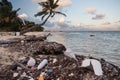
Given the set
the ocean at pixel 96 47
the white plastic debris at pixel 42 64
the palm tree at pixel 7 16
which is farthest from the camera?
the palm tree at pixel 7 16

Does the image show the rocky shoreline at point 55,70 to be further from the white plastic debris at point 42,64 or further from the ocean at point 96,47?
the ocean at point 96,47

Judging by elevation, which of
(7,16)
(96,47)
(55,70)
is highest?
(7,16)

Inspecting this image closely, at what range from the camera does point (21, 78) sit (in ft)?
22.5

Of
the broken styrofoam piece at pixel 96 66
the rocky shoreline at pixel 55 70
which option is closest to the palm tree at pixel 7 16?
the rocky shoreline at pixel 55 70

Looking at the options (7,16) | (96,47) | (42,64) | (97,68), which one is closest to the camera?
(97,68)

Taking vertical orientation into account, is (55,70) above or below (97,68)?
below

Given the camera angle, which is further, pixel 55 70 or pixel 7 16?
pixel 7 16

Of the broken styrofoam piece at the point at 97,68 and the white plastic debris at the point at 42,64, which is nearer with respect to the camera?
the broken styrofoam piece at the point at 97,68

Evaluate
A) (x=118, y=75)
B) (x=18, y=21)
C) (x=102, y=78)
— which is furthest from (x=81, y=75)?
(x=18, y=21)

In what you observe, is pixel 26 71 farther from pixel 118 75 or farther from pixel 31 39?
pixel 31 39

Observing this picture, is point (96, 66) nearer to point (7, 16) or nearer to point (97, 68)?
point (97, 68)

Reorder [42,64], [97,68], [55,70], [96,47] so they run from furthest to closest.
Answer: [96,47], [42,64], [55,70], [97,68]

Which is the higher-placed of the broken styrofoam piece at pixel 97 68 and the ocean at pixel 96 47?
the broken styrofoam piece at pixel 97 68

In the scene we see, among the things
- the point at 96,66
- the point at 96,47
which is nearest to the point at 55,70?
the point at 96,66
